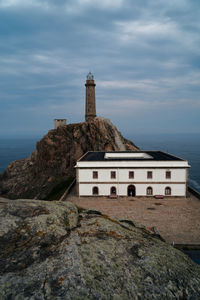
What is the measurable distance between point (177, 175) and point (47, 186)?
4082cm

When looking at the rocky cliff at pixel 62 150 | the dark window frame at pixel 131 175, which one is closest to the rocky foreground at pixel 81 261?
the dark window frame at pixel 131 175

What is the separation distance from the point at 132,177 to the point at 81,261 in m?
26.2

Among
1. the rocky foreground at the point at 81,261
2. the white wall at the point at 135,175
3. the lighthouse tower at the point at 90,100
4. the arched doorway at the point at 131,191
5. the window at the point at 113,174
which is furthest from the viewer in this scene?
the lighthouse tower at the point at 90,100

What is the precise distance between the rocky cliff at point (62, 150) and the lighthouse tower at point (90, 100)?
19.7ft

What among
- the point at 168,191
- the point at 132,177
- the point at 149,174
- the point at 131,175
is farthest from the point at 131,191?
the point at 168,191

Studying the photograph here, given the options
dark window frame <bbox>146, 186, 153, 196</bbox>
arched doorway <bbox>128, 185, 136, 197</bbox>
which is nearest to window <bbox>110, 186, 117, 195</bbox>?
arched doorway <bbox>128, 185, 136, 197</bbox>

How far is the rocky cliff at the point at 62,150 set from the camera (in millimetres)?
66312

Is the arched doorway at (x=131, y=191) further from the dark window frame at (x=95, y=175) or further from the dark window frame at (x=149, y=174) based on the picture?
the dark window frame at (x=95, y=175)

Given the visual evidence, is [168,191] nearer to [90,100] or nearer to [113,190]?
[113,190]

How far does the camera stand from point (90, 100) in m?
78.8

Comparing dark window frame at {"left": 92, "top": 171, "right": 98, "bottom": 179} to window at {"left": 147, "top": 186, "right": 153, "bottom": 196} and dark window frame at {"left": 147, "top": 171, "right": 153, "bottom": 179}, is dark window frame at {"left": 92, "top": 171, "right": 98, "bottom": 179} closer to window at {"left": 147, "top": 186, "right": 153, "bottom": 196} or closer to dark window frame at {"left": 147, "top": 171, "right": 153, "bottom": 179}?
dark window frame at {"left": 147, "top": 171, "right": 153, "bottom": 179}

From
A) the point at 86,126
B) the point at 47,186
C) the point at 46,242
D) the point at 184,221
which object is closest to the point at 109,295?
the point at 46,242

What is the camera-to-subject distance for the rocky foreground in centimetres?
662

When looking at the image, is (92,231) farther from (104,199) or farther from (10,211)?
(104,199)
